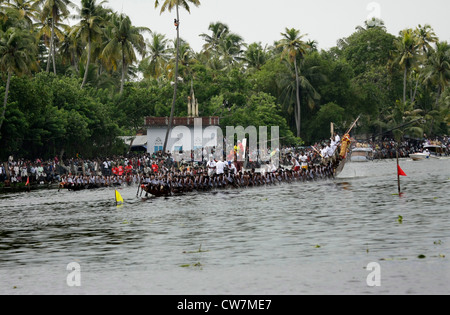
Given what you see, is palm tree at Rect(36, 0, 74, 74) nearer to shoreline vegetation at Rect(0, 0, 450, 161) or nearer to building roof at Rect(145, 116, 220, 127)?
shoreline vegetation at Rect(0, 0, 450, 161)

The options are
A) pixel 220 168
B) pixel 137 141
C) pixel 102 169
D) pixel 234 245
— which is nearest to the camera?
pixel 234 245

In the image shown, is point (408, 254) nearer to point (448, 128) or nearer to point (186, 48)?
point (186, 48)

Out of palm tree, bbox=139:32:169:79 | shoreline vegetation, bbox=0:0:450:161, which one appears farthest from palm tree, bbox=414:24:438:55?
palm tree, bbox=139:32:169:79

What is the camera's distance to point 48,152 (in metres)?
61.5

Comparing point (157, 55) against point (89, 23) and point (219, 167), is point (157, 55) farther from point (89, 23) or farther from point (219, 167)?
point (219, 167)

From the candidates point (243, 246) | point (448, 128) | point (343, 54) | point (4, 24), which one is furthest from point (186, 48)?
point (243, 246)

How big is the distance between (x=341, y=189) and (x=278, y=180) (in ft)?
22.6

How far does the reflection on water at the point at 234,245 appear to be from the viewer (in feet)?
50.5

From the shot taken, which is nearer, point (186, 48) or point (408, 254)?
point (408, 254)

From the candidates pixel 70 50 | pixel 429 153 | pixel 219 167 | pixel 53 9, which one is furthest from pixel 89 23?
pixel 429 153

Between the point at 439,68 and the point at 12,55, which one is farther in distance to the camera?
the point at 439,68

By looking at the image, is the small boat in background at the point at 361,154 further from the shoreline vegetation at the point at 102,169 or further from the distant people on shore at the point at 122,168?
the shoreline vegetation at the point at 102,169

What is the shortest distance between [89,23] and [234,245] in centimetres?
5629

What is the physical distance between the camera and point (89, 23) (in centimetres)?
7181
